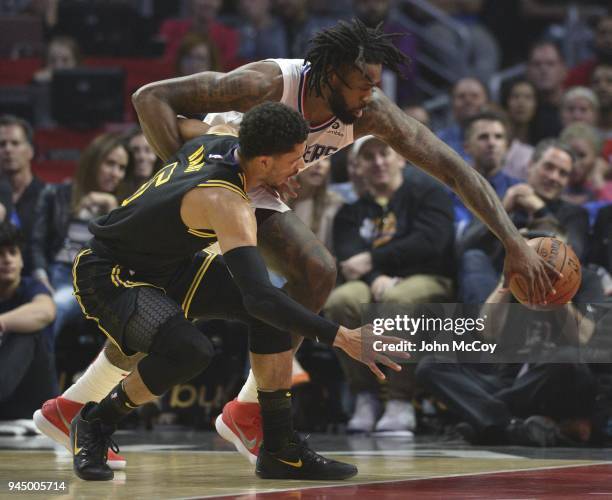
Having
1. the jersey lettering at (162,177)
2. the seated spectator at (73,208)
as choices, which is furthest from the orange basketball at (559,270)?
the seated spectator at (73,208)

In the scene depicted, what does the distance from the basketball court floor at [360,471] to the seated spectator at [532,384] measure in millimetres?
188

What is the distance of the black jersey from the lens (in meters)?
4.05

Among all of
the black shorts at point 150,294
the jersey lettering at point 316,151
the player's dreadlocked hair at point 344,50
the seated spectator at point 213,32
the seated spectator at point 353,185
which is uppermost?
the seated spectator at point 213,32

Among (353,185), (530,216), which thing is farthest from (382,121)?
(353,185)

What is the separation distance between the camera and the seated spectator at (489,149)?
7469 mm

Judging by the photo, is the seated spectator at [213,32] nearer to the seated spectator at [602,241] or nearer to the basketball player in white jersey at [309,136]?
the seated spectator at [602,241]

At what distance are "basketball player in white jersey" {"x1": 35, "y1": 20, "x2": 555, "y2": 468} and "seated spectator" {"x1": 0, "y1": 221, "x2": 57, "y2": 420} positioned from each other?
79.7 inches

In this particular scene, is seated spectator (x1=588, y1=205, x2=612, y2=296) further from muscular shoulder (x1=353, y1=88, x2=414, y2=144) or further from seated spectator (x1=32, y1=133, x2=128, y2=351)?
seated spectator (x1=32, y1=133, x2=128, y2=351)

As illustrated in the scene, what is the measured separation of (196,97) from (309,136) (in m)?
0.44

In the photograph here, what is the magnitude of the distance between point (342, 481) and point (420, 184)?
3.32 m

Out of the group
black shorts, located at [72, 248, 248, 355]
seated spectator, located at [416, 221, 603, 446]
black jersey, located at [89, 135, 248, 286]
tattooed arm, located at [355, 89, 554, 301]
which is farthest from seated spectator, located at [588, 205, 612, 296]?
black jersey, located at [89, 135, 248, 286]

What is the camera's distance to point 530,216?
6777 millimetres

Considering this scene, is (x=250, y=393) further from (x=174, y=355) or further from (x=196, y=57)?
(x=196, y=57)

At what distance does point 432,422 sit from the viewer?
689 cm
